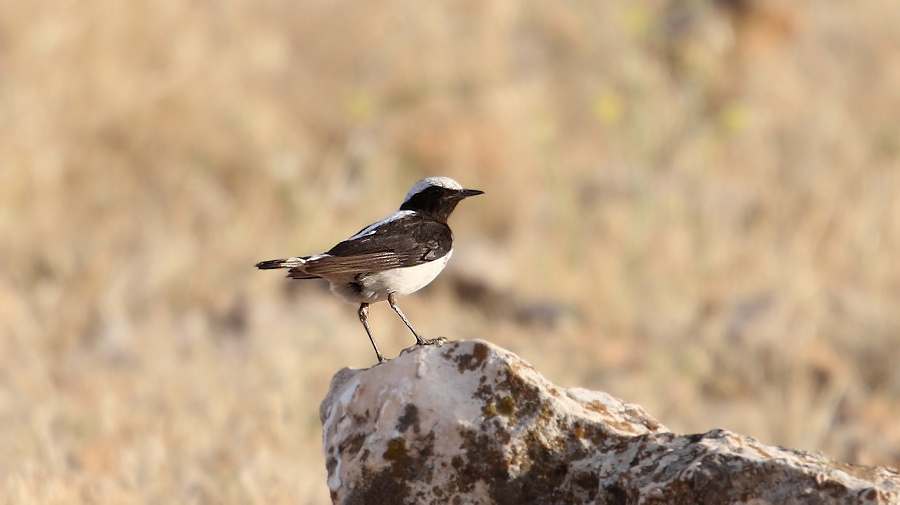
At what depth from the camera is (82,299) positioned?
350 inches

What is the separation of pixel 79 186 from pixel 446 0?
632 cm

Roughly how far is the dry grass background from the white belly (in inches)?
67.4

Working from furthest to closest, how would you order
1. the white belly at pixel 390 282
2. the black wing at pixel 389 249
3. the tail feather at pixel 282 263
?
the white belly at pixel 390 282
the black wing at pixel 389 249
the tail feather at pixel 282 263

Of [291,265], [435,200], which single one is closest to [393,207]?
[435,200]

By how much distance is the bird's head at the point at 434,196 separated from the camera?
4047 millimetres

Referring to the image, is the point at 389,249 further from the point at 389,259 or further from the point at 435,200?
the point at 435,200

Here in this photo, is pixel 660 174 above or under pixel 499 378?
above

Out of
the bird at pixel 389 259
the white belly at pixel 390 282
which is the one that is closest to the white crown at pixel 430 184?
the bird at pixel 389 259

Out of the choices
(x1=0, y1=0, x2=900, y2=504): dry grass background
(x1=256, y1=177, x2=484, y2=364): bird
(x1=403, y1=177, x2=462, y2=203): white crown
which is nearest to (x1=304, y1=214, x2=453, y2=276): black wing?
(x1=256, y1=177, x2=484, y2=364): bird

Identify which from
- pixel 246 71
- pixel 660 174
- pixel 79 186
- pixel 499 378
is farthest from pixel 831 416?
pixel 246 71

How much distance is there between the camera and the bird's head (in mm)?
4047

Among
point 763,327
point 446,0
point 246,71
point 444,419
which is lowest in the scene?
point 444,419

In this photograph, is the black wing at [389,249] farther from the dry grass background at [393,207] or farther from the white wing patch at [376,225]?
the dry grass background at [393,207]

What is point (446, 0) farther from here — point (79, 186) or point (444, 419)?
point (444, 419)
